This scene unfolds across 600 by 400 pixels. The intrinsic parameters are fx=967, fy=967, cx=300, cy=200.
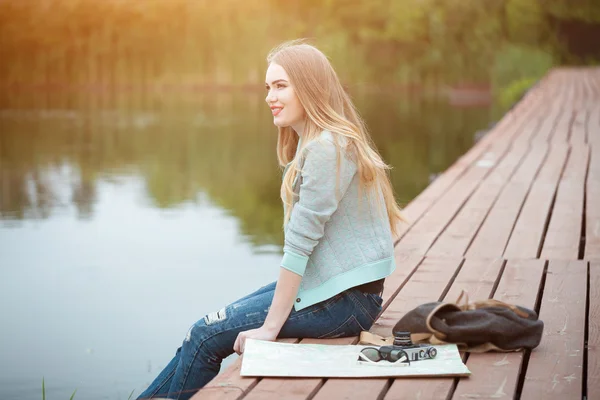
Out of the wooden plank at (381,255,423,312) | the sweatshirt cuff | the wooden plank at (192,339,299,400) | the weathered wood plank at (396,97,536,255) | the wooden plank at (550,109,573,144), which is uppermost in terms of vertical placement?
the sweatshirt cuff

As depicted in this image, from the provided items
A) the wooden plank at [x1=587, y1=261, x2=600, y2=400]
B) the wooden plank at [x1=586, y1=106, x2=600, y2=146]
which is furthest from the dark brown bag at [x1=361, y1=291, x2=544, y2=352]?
the wooden plank at [x1=586, y1=106, x2=600, y2=146]

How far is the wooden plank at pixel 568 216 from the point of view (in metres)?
4.32

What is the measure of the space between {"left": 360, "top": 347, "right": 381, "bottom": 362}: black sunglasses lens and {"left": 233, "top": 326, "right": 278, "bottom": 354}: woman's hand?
0.89 ft

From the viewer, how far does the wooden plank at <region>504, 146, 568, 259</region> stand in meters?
4.37

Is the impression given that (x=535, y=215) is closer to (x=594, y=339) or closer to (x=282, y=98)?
(x=594, y=339)

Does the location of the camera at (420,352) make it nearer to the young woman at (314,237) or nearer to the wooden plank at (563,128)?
the young woman at (314,237)

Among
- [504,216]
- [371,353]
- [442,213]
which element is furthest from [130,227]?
[371,353]

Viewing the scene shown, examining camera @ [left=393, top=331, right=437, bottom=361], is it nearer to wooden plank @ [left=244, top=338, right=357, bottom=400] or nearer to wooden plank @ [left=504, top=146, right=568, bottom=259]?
wooden plank @ [left=244, top=338, right=357, bottom=400]

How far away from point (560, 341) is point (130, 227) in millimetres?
6893

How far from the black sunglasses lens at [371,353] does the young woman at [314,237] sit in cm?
19

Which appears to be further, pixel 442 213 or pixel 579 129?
pixel 579 129

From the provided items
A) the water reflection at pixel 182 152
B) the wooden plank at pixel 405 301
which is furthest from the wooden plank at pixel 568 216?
the water reflection at pixel 182 152

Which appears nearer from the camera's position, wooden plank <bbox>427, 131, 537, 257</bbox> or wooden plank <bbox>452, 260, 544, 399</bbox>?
wooden plank <bbox>452, 260, 544, 399</bbox>

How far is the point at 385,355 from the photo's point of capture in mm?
2633
